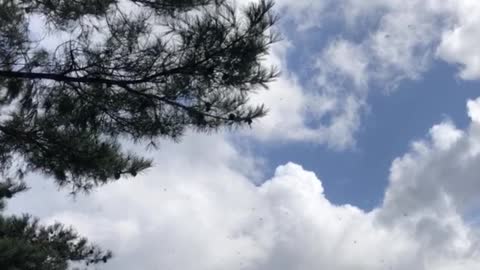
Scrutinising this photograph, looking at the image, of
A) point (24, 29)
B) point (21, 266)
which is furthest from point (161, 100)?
point (21, 266)

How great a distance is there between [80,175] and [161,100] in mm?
1453

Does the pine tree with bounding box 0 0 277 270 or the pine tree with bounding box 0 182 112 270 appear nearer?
the pine tree with bounding box 0 0 277 270

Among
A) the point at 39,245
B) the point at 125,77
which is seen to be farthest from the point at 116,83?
the point at 39,245

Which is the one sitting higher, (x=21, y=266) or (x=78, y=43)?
(x=78, y=43)

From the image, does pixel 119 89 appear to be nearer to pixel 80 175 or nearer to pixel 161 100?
pixel 161 100

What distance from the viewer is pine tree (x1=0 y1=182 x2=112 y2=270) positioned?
794 cm

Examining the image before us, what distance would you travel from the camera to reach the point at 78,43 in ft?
17.8

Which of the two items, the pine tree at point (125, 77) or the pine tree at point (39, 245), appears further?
the pine tree at point (39, 245)

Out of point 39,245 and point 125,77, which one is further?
point 39,245

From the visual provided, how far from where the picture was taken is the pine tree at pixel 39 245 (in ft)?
26.1

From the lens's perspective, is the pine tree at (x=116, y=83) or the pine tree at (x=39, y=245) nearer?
the pine tree at (x=116, y=83)

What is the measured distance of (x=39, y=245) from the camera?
8.67 m

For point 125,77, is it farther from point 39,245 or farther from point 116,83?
point 39,245

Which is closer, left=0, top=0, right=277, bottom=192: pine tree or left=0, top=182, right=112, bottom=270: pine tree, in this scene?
left=0, top=0, right=277, bottom=192: pine tree
